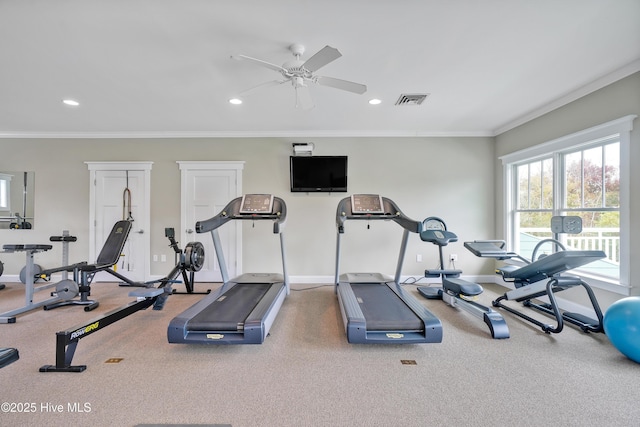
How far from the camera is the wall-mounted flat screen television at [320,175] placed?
4.53m

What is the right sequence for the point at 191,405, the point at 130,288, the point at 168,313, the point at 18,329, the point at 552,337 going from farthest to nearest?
the point at 130,288 < the point at 168,313 < the point at 18,329 < the point at 552,337 < the point at 191,405

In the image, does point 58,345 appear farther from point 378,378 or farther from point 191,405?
point 378,378

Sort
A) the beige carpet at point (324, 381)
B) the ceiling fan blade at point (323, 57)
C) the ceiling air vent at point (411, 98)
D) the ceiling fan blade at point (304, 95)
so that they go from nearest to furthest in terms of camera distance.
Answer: the beige carpet at point (324, 381) < the ceiling fan blade at point (323, 57) < the ceiling fan blade at point (304, 95) < the ceiling air vent at point (411, 98)

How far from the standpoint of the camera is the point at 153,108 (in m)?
3.58

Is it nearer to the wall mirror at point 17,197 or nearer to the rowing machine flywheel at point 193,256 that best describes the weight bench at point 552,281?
the rowing machine flywheel at point 193,256

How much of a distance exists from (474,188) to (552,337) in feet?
8.99

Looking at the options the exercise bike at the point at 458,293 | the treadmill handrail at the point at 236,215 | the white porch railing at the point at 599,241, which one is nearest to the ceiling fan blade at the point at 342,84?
the treadmill handrail at the point at 236,215

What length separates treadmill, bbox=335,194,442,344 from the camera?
7.58ft

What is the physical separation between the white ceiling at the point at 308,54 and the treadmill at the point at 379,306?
4.84 feet

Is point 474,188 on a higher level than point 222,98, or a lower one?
lower

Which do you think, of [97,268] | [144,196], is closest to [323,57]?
[97,268]

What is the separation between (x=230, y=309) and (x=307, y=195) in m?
2.46

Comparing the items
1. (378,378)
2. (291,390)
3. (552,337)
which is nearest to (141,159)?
(291,390)

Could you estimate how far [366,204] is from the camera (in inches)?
140
